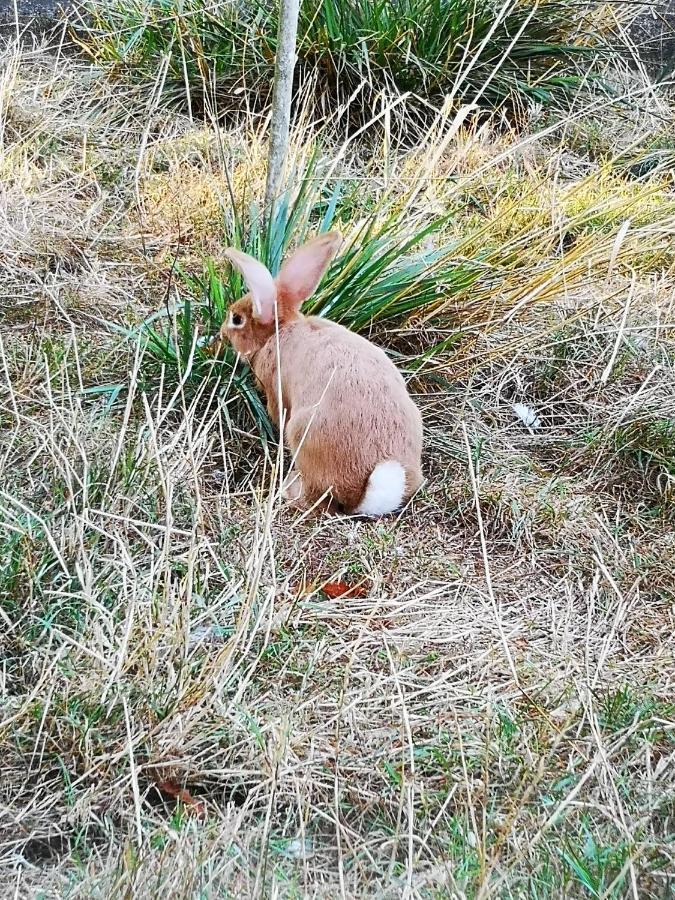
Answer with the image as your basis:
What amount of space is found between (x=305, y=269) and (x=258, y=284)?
0.54 feet

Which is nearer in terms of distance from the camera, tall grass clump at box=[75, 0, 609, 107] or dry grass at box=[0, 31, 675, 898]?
dry grass at box=[0, 31, 675, 898]

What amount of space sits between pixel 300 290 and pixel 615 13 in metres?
3.28

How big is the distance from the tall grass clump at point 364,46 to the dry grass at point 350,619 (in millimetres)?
1183

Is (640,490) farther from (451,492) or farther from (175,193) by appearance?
(175,193)

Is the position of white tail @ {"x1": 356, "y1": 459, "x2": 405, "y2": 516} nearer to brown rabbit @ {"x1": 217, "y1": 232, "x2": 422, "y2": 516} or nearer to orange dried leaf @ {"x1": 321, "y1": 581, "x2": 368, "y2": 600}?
brown rabbit @ {"x1": 217, "y1": 232, "x2": 422, "y2": 516}

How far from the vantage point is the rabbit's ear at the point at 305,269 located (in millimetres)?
3002

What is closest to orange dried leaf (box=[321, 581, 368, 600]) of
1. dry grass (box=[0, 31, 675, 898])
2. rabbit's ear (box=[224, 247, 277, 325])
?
dry grass (box=[0, 31, 675, 898])

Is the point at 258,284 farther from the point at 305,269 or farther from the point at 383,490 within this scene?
the point at 383,490

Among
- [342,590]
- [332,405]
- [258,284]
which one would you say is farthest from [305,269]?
[342,590]

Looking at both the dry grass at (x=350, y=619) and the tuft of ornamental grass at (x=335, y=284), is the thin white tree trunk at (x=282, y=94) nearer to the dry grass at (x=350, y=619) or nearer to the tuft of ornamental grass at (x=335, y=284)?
the tuft of ornamental grass at (x=335, y=284)

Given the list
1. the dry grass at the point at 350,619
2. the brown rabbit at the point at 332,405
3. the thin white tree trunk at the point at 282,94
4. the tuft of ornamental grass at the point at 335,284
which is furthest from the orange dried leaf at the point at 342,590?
the thin white tree trunk at the point at 282,94

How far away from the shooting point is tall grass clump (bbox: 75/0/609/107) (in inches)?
185

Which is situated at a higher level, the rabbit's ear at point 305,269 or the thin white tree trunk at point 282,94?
the thin white tree trunk at point 282,94

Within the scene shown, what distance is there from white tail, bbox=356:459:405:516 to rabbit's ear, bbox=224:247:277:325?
65 centimetres
